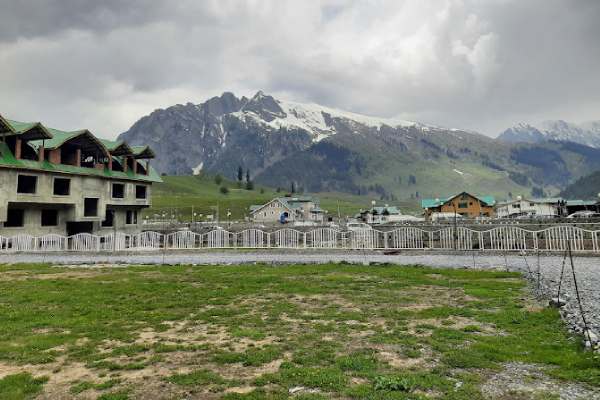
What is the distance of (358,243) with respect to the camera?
3628cm

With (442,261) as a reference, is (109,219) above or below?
above

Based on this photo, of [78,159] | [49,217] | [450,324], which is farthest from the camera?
[78,159]

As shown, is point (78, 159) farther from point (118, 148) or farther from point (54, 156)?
point (118, 148)

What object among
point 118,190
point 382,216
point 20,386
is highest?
point 118,190

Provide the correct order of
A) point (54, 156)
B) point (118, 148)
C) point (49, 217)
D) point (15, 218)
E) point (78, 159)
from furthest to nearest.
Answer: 1. point (118, 148)
2. point (78, 159)
3. point (49, 217)
4. point (54, 156)
5. point (15, 218)

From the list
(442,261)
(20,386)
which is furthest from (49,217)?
(20,386)

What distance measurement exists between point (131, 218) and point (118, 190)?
5.54 meters

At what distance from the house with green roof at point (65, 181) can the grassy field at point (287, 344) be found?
30.5m

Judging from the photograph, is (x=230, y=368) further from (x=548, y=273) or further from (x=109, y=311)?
(x=548, y=273)

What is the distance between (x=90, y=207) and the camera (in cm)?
5012

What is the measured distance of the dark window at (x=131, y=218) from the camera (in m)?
57.5

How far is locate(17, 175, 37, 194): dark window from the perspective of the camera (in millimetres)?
43781

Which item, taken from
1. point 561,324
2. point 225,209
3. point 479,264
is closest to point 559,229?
point 479,264

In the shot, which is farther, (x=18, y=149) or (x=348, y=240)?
(x=18, y=149)
